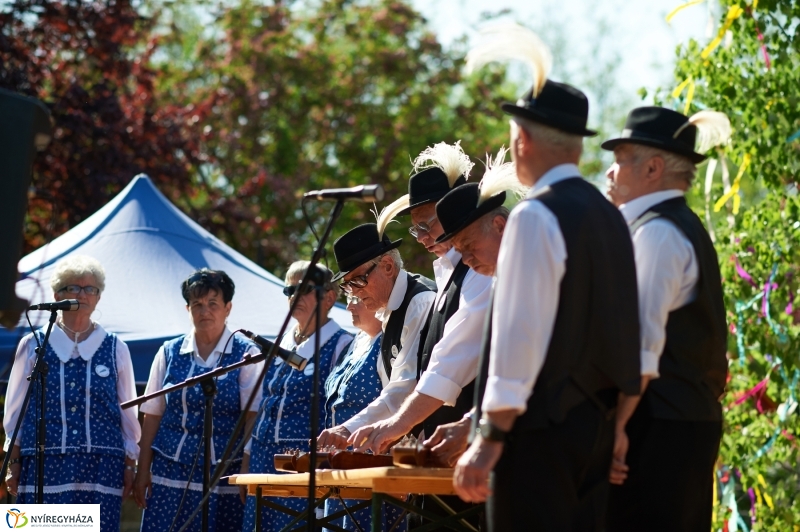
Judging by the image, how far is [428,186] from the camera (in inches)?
194

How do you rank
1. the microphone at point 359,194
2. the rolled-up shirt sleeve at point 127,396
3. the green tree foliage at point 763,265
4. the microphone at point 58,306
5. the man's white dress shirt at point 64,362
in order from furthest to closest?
the rolled-up shirt sleeve at point 127,396 → the man's white dress shirt at point 64,362 → the green tree foliage at point 763,265 → the microphone at point 58,306 → the microphone at point 359,194

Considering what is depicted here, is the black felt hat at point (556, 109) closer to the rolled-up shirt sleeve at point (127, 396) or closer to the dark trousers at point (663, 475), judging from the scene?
the dark trousers at point (663, 475)

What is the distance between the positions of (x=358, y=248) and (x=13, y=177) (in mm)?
2212

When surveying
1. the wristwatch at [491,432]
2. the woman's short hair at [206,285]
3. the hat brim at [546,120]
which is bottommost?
the wristwatch at [491,432]

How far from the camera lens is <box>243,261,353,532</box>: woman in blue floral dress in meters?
6.04

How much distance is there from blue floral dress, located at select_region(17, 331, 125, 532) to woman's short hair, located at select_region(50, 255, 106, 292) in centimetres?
33

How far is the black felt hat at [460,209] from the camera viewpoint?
389cm

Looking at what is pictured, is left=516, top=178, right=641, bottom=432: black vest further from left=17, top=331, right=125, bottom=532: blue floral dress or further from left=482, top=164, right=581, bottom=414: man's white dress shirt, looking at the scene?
left=17, top=331, right=125, bottom=532: blue floral dress

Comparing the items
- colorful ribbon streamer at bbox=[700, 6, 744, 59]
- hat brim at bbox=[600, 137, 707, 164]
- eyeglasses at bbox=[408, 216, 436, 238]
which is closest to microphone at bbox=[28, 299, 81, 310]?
eyeglasses at bbox=[408, 216, 436, 238]

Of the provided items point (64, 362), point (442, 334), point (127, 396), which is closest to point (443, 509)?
point (442, 334)

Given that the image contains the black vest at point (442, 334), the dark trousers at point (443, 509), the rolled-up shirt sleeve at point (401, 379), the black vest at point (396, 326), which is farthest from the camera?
the black vest at point (396, 326)

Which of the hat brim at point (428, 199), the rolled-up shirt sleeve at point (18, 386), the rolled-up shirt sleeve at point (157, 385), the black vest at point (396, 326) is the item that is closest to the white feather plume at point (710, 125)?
the hat brim at point (428, 199)

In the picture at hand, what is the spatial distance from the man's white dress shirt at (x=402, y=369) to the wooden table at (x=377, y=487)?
0.34 meters

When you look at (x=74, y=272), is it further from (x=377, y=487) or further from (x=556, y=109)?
(x=556, y=109)
